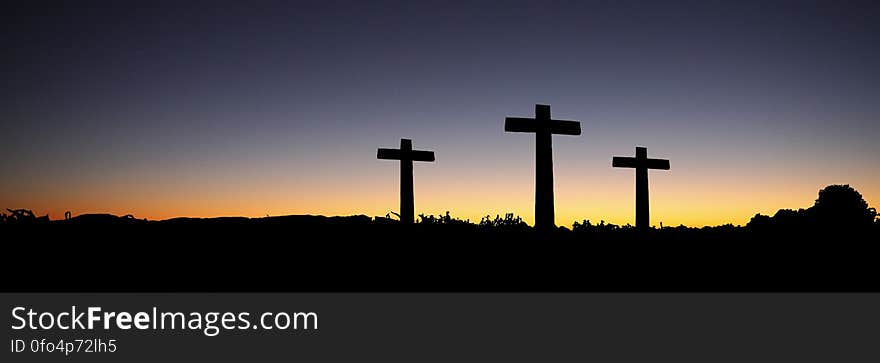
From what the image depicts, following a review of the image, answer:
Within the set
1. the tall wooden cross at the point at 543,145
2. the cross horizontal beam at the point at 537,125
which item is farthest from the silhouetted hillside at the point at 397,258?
the cross horizontal beam at the point at 537,125

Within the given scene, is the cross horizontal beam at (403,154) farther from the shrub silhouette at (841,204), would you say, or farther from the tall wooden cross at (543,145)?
the shrub silhouette at (841,204)

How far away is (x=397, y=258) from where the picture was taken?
9023 mm

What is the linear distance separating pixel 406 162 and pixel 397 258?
30.6 feet

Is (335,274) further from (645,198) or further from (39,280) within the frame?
(645,198)

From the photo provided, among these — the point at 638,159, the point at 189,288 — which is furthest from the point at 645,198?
the point at 189,288

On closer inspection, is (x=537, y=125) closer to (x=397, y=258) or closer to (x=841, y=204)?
(x=397, y=258)

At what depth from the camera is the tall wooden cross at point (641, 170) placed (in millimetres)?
18750

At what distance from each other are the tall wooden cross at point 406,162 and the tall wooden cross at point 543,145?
3438 mm

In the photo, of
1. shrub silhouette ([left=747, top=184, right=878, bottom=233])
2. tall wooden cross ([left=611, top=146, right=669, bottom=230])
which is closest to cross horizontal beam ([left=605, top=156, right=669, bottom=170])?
tall wooden cross ([left=611, top=146, right=669, bottom=230])

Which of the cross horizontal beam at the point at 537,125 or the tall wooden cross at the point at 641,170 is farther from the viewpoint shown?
the tall wooden cross at the point at 641,170

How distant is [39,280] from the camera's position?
24.6 ft

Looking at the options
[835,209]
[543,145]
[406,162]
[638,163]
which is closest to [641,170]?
[638,163]
